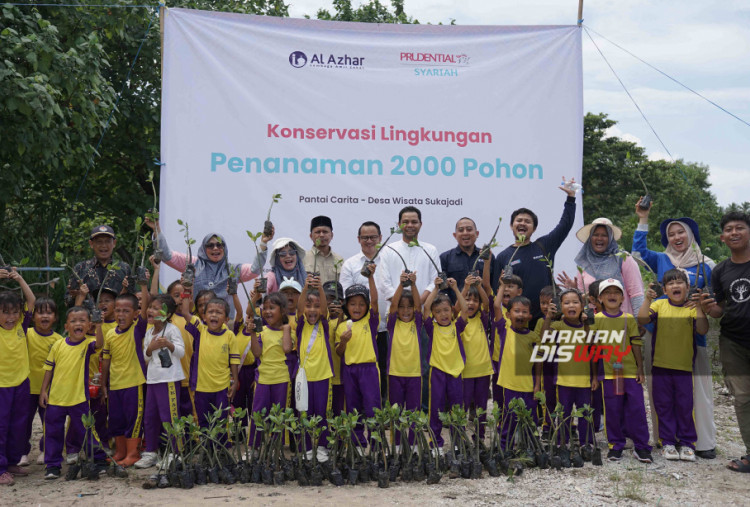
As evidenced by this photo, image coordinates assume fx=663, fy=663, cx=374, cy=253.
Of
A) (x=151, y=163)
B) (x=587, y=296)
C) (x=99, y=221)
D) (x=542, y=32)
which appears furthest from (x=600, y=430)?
(x=151, y=163)

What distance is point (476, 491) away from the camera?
436 centimetres

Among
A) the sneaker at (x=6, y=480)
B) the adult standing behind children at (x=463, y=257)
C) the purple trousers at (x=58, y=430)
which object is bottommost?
the sneaker at (x=6, y=480)

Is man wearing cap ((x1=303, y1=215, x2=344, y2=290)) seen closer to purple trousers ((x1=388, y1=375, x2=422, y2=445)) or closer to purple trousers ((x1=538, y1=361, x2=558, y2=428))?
purple trousers ((x1=388, y1=375, x2=422, y2=445))

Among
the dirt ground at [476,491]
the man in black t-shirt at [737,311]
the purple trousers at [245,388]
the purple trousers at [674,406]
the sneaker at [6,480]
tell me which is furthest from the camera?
the purple trousers at [245,388]

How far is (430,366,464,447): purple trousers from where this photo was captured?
5133mm

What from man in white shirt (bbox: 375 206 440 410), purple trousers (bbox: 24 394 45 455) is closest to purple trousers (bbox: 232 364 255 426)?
man in white shirt (bbox: 375 206 440 410)

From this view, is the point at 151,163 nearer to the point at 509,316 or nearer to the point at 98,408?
the point at 98,408

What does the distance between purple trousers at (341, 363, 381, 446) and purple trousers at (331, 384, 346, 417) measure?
6.0 inches

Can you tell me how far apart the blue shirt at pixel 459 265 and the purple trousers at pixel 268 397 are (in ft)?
5.45

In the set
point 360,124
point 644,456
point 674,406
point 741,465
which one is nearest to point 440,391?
point 644,456

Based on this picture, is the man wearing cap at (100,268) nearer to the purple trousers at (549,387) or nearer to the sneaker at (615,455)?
the purple trousers at (549,387)

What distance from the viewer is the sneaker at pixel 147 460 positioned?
4871 millimetres

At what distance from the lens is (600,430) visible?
230 inches

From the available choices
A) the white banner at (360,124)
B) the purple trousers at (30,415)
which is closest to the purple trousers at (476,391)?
the white banner at (360,124)
